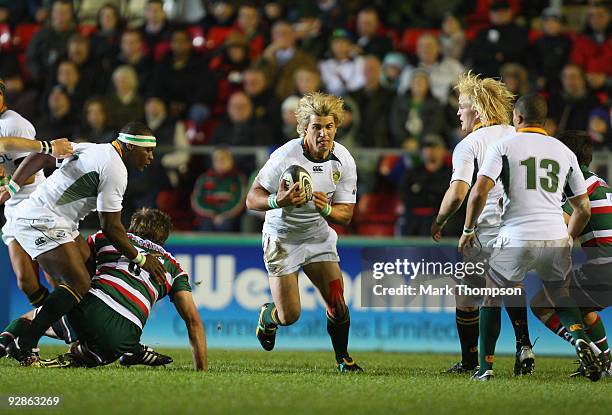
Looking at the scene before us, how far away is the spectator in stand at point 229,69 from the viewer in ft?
47.6

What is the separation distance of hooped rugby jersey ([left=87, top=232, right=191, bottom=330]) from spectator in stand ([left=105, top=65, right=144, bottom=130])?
5301 millimetres

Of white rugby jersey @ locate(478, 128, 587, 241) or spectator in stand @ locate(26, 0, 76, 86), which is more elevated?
spectator in stand @ locate(26, 0, 76, 86)

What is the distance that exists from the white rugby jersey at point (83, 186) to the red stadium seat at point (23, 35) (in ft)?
28.2

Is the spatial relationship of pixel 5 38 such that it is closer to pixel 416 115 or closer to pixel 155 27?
pixel 155 27

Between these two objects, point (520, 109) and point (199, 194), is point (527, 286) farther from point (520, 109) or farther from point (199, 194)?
point (199, 194)

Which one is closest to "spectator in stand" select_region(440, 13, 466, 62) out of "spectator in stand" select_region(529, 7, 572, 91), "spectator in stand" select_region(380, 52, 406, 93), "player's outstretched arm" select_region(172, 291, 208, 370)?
"spectator in stand" select_region(380, 52, 406, 93)

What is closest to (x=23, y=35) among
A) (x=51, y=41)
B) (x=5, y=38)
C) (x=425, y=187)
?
(x=5, y=38)

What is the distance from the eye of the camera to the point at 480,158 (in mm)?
8406

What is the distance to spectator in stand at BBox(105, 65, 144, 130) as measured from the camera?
1359cm

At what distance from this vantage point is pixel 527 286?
8258 mm

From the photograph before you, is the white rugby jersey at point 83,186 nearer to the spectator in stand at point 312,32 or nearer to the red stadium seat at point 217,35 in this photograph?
the spectator in stand at point 312,32

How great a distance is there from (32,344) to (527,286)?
151 inches

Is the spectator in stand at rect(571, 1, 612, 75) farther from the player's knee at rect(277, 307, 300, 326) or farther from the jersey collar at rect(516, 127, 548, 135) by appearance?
the player's knee at rect(277, 307, 300, 326)

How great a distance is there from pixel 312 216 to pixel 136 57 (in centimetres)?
689
